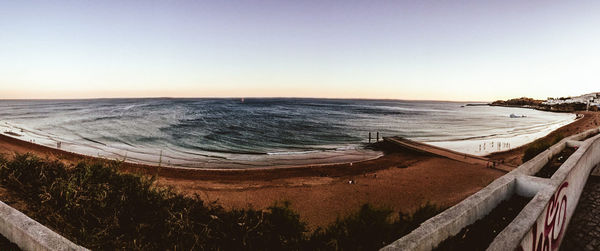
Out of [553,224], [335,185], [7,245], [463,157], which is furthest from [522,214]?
[463,157]

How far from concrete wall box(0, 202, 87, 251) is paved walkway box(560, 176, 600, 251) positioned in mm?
7332

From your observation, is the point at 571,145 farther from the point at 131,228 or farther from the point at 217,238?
the point at 131,228

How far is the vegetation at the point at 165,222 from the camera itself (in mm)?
4152

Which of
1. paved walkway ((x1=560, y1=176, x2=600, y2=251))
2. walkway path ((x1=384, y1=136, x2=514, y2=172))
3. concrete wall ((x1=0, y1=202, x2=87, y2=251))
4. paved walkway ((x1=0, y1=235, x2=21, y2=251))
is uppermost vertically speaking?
concrete wall ((x1=0, y1=202, x2=87, y2=251))

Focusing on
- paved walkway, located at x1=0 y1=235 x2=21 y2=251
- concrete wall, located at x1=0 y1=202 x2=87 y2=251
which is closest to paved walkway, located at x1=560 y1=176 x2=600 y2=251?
concrete wall, located at x1=0 y1=202 x2=87 y2=251

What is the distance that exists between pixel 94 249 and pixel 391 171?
14.0 meters

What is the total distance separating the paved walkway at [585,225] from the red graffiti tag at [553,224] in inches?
14.3

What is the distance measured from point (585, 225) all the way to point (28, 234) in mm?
9140

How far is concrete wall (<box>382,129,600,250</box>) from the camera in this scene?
308 centimetres

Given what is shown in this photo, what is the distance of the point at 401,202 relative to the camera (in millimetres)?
10094

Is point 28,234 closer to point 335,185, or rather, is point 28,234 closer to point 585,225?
point 585,225

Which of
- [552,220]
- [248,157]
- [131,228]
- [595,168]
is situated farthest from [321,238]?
[248,157]

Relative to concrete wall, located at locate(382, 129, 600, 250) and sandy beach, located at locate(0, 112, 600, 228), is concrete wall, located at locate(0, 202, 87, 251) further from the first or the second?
sandy beach, located at locate(0, 112, 600, 228)

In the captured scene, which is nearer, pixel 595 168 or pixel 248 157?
pixel 595 168
